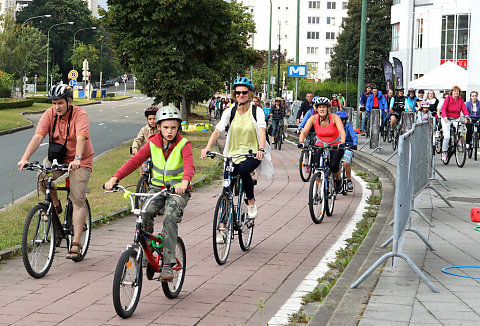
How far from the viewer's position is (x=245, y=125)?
9.12 m

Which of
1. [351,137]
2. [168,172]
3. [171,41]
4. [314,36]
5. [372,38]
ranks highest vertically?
[314,36]

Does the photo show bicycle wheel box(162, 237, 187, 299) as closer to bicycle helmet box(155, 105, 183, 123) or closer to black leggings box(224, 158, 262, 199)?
bicycle helmet box(155, 105, 183, 123)

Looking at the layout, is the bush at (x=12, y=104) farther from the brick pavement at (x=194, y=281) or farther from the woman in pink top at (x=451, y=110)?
the brick pavement at (x=194, y=281)

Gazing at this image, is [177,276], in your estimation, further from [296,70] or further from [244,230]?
[296,70]

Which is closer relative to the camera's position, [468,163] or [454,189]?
[454,189]

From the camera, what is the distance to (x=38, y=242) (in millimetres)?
7520

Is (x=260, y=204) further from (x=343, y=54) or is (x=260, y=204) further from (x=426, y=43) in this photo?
(x=343, y=54)

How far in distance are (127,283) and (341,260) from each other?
10.0ft

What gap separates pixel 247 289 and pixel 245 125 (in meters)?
2.53

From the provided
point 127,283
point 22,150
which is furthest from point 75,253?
point 22,150

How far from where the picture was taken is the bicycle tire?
29.1 ft

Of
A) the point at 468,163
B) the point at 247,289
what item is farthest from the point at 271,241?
the point at 468,163

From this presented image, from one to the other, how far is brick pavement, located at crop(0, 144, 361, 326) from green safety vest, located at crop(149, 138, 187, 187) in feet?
3.28

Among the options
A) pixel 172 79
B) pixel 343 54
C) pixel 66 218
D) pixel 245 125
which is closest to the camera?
pixel 66 218
